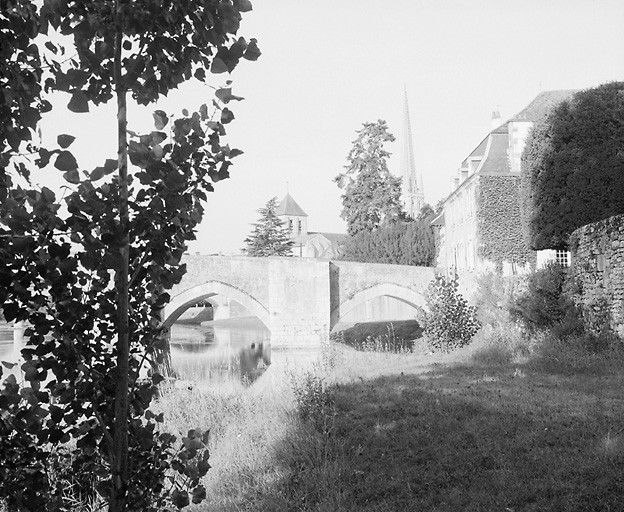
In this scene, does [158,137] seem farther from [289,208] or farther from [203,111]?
[289,208]

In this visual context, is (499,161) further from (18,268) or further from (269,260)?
(18,268)

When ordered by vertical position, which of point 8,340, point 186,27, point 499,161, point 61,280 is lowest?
point 8,340

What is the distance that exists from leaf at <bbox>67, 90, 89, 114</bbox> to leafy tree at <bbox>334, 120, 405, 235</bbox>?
126 ft

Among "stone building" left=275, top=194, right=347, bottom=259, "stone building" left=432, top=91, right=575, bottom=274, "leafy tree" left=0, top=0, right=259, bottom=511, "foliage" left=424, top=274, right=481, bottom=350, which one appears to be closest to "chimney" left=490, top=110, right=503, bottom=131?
"stone building" left=432, top=91, right=575, bottom=274

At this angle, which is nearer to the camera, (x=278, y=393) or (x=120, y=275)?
(x=120, y=275)

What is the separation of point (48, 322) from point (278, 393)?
24.4ft

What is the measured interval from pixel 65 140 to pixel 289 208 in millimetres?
84967

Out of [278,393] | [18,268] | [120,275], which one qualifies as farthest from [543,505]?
[278,393]

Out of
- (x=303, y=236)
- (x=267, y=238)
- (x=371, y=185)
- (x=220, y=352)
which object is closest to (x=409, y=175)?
(x=303, y=236)

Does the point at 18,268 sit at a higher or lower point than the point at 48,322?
higher

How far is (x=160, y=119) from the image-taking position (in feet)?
6.90

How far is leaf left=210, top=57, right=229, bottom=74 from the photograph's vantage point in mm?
Result: 2139

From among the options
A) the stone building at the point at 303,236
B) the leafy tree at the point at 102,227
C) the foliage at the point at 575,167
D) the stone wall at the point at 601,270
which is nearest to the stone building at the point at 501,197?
the foliage at the point at 575,167

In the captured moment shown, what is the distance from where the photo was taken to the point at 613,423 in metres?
6.26
